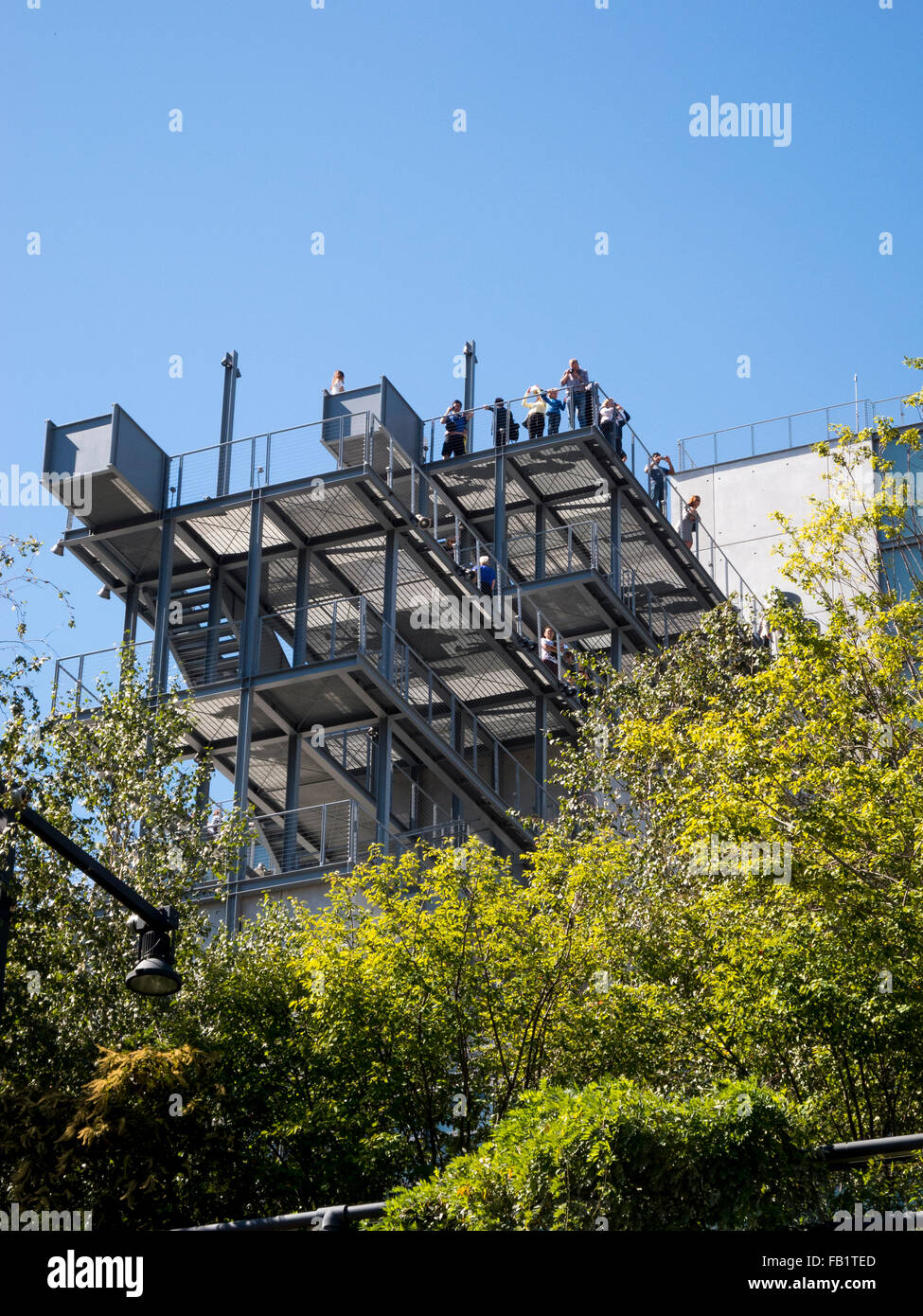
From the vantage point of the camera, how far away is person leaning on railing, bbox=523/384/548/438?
1588 inches

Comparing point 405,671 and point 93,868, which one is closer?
point 93,868

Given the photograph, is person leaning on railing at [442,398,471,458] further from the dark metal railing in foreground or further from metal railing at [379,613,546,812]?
the dark metal railing in foreground

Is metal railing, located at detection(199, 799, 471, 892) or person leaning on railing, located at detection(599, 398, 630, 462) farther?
person leaning on railing, located at detection(599, 398, 630, 462)

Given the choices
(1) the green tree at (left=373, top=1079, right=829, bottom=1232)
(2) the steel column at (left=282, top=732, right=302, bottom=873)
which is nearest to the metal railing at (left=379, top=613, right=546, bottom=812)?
(2) the steel column at (left=282, top=732, right=302, bottom=873)

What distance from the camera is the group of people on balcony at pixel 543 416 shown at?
132 feet

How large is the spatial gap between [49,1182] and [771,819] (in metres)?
9.44

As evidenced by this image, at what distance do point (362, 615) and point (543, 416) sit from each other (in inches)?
369

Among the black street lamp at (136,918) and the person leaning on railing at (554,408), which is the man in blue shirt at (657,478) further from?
the black street lamp at (136,918)

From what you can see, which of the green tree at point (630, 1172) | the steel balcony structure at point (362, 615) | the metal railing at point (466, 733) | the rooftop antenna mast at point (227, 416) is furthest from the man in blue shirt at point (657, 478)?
the green tree at point (630, 1172)

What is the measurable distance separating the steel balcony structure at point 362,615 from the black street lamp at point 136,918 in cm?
1661

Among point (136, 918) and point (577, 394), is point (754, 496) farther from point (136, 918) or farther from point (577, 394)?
point (136, 918)

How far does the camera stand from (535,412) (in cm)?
4056

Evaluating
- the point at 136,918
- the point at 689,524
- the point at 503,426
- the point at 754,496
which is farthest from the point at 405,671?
the point at 754,496
